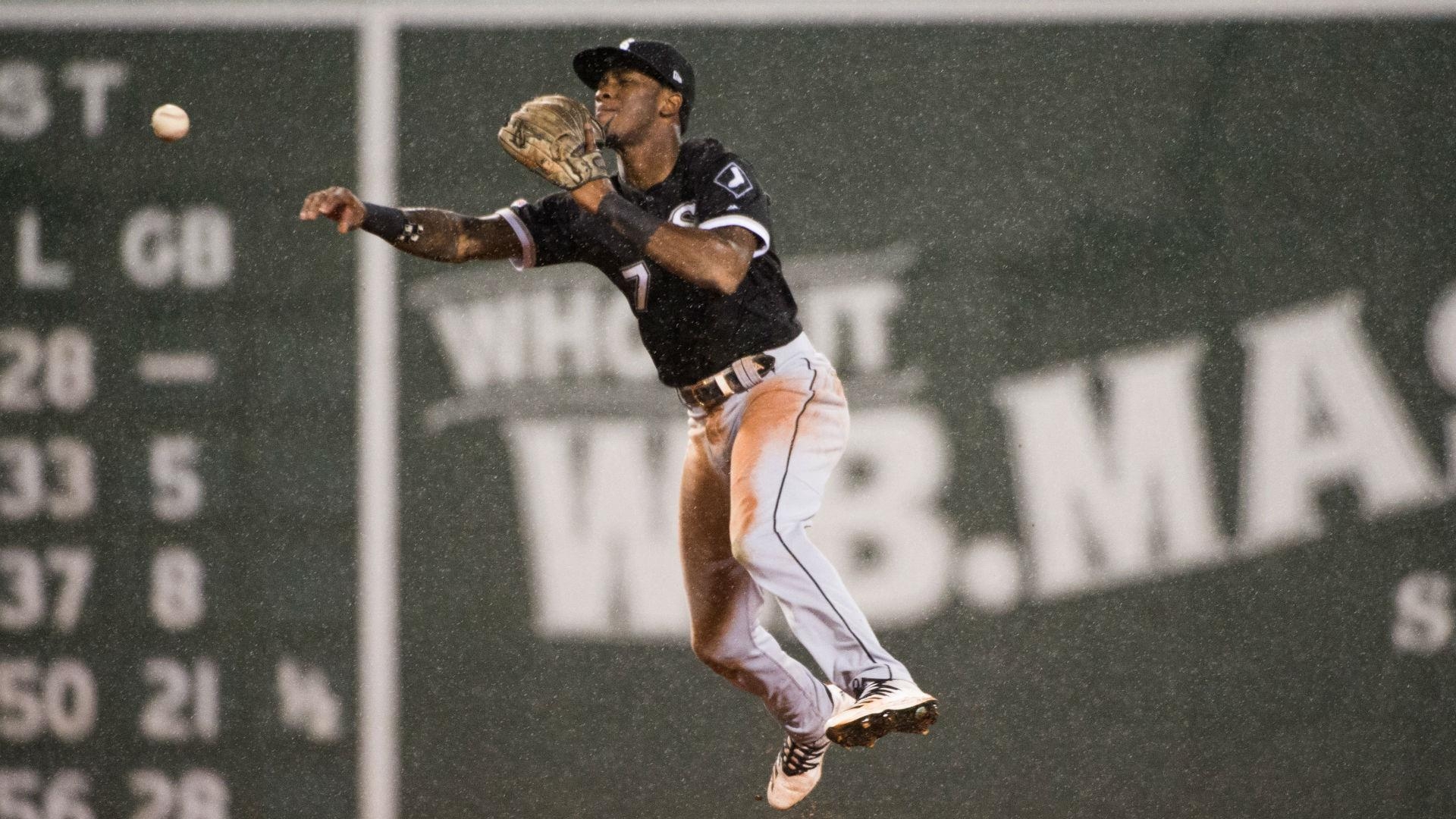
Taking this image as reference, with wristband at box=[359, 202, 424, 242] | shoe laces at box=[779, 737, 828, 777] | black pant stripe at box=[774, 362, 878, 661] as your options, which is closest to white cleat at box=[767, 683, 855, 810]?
shoe laces at box=[779, 737, 828, 777]

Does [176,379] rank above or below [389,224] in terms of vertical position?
below

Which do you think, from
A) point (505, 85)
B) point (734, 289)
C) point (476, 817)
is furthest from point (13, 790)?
point (734, 289)

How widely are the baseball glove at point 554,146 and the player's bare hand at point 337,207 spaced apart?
330 mm

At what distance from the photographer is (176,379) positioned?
14.0 feet

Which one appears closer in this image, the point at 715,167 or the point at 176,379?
the point at 715,167

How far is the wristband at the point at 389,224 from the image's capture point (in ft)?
9.67

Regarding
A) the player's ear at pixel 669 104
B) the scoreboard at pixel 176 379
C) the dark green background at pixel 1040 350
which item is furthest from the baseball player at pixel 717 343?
the scoreboard at pixel 176 379

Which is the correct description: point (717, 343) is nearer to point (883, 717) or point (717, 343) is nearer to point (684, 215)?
point (684, 215)

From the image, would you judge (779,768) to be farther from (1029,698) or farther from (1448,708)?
(1448,708)

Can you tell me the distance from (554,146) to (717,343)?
1.91ft

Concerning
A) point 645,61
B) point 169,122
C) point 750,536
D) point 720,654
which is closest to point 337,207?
point 169,122

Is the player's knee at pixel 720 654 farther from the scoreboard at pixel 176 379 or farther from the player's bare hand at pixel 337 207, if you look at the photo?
the scoreboard at pixel 176 379

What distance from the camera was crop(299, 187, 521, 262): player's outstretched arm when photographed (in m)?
2.82

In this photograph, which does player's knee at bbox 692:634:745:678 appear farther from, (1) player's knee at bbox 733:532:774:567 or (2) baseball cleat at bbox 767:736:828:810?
(1) player's knee at bbox 733:532:774:567
